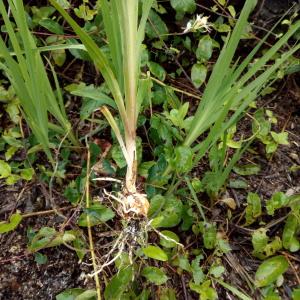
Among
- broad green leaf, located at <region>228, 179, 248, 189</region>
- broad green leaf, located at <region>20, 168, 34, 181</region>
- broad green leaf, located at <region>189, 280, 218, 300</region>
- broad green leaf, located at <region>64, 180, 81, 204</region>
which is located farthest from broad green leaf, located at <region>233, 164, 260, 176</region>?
broad green leaf, located at <region>20, 168, 34, 181</region>

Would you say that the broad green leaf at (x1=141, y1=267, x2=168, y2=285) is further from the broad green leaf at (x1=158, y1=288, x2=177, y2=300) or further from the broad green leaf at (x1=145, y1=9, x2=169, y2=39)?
the broad green leaf at (x1=145, y1=9, x2=169, y2=39)

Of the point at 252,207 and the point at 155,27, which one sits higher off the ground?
the point at 155,27

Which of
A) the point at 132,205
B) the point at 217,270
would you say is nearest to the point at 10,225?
the point at 132,205

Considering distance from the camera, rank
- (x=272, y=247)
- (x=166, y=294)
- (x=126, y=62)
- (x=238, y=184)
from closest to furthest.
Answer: (x=126, y=62) → (x=166, y=294) → (x=272, y=247) → (x=238, y=184)

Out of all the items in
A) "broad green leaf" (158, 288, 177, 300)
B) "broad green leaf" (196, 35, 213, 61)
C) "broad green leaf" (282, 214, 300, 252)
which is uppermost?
"broad green leaf" (196, 35, 213, 61)

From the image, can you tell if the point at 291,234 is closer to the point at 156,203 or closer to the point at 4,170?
the point at 156,203
